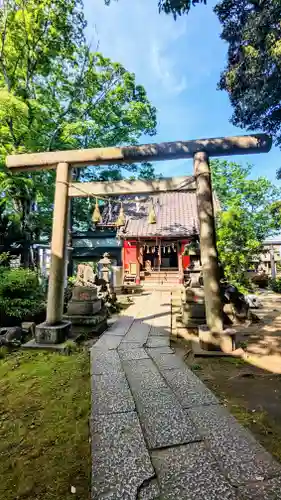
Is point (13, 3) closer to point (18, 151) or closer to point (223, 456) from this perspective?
point (18, 151)

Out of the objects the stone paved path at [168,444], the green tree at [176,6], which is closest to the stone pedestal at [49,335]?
the stone paved path at [168,444]

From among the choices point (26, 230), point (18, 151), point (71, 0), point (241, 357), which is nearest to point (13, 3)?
point (71, 0)

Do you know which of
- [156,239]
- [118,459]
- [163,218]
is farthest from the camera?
[163,218]

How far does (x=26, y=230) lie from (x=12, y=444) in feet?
43.6

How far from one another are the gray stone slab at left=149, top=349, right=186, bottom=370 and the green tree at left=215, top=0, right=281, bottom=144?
278 inches

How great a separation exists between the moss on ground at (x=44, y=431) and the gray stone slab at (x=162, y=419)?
1.61 feet

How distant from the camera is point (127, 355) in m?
3.72

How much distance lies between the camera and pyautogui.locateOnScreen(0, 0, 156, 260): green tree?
34.9 ft

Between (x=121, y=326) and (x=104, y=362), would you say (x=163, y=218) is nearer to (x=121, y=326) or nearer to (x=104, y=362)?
(x=121, y=326)

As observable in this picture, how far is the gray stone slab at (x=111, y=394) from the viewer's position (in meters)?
2.23

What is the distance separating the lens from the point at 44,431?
1994mm

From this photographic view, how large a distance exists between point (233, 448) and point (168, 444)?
0.46m

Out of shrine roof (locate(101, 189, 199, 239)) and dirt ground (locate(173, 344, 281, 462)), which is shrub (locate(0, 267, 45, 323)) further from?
shrine roof (locate(101, 189, 199, 239))

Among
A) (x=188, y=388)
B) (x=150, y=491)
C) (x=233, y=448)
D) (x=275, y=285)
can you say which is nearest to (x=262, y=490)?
(x=233, y=448)
